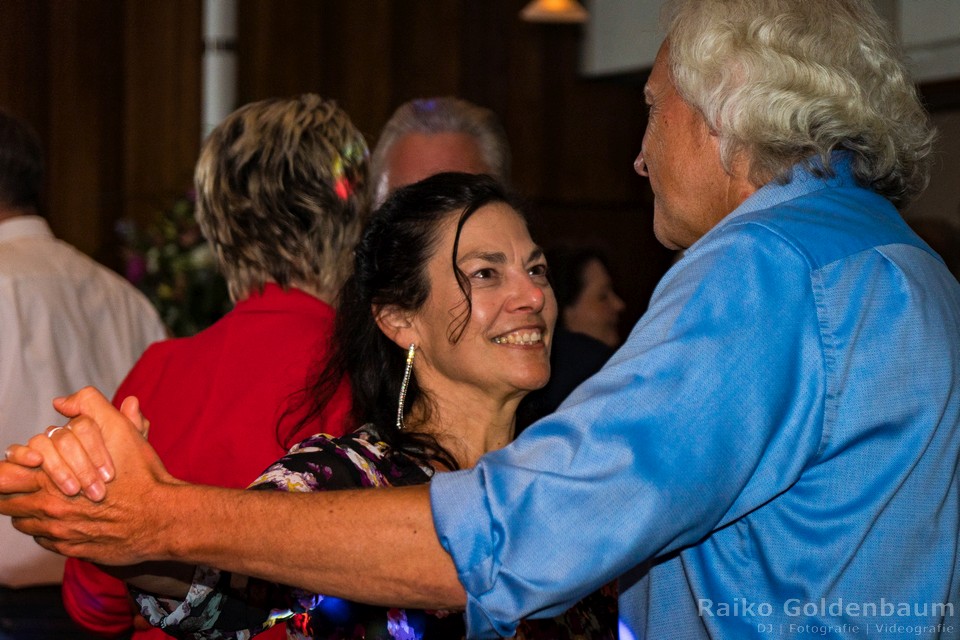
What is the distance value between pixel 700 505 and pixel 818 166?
0.46 metres

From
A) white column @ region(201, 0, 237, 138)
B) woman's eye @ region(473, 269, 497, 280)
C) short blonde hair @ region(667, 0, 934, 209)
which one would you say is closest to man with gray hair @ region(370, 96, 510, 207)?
woman's eye @ region(473, 269, 497, 280)

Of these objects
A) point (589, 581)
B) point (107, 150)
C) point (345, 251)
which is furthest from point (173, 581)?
point (107, 150)

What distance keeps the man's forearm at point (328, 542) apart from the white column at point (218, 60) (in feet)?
18.1

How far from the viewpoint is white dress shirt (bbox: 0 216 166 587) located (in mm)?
3107

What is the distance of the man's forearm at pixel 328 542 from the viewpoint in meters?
1.16

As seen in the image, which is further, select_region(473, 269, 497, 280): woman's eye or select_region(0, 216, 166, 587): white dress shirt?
select_region(0, 216, 166, 587): white dress shirt

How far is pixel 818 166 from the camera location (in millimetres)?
1354

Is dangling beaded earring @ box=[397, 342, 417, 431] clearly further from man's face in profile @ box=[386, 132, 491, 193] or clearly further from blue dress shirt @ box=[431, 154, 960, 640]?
man's face in profile @ box=[386, 132, 491, 193]

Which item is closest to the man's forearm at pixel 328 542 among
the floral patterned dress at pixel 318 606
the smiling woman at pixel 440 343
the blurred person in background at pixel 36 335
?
the floral patterned dress at pixel 318 606

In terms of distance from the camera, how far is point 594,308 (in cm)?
421

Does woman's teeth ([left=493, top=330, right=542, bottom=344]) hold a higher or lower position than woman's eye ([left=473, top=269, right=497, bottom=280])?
lower

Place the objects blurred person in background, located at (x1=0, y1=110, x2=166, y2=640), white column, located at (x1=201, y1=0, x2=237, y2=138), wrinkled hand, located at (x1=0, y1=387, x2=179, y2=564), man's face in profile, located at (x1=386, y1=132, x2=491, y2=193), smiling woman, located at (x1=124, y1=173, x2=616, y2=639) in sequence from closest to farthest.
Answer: wrinkled hand, located at (x1=0, y1=387, x2=179, y2=564), smiling woman, located at (x1=124, y1=173, x2=616, y2=639), man's face in profile, located at (x1=386, y1=132, x2=491, y2=193), blurred person in background, located at (x1=0, y1=110, x2=166, y2=640), white column, located at (x1=201, y1=0, x2=237, y2=138)

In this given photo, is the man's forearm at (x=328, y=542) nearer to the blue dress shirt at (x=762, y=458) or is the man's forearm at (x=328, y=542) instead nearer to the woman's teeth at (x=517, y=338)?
the blue dress shirt at (x=762, y=458)

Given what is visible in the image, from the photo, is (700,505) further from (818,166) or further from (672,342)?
(818,166)
